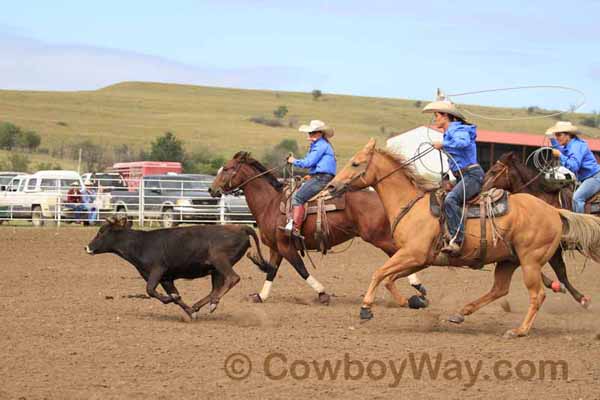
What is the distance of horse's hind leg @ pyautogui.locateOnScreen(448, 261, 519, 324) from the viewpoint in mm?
9555

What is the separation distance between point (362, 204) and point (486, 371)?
4.64 metres

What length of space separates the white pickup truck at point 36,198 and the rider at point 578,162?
1672 centimetres

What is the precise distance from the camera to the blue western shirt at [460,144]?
9.16 metres

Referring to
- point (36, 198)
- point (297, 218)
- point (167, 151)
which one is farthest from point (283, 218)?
point (167, 151)

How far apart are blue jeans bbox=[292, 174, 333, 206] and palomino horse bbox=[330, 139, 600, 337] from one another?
6.79 feet

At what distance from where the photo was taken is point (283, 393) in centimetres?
638

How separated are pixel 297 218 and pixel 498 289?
2.93 metres

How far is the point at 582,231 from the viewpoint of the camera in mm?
9352

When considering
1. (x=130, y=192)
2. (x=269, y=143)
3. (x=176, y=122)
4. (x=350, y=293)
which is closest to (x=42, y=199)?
(x=130, y=192)

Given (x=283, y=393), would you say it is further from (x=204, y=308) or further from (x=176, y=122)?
(x=176, y=122)

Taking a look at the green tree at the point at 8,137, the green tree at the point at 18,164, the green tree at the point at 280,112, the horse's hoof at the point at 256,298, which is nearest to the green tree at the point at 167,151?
the green tree at the point at 18,164

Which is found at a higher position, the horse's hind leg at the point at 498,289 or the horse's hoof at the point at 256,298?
the horse's hind leg at the point at 498,289

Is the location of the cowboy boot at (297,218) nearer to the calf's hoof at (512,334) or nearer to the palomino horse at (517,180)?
the palomino horse at (517,180)

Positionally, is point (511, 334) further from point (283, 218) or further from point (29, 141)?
point (29, 141)
